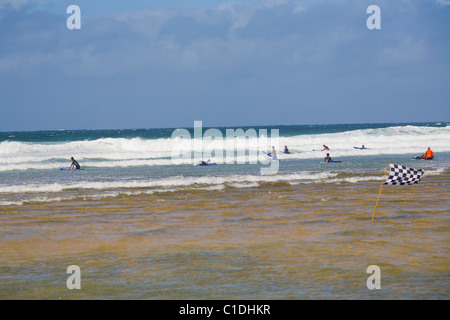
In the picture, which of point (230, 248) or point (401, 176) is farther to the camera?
point (401, 176)

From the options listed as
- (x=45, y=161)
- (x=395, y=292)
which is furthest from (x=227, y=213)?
(x=45, y=161)

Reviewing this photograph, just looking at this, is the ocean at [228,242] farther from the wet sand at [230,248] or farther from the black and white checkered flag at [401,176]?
the black and white checkered flag at [401,176]

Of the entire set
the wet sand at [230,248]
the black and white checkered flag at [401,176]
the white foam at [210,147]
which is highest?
the white foam at [210,147]

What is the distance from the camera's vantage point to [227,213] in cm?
1187

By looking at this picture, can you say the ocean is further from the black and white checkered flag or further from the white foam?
the white foam

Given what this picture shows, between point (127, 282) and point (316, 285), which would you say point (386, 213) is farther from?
point (127, 282)

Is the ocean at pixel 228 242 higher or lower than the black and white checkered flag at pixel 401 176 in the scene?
lower

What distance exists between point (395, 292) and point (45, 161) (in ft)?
118

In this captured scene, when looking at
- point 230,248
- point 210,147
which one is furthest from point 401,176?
point 210,147

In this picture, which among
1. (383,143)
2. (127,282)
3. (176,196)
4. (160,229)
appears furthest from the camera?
(383,143)

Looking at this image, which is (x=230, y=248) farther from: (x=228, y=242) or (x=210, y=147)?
(x=210, y=147)

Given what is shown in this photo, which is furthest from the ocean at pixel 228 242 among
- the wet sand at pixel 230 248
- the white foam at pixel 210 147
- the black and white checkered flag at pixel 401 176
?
the white foam at pixel 210 147
